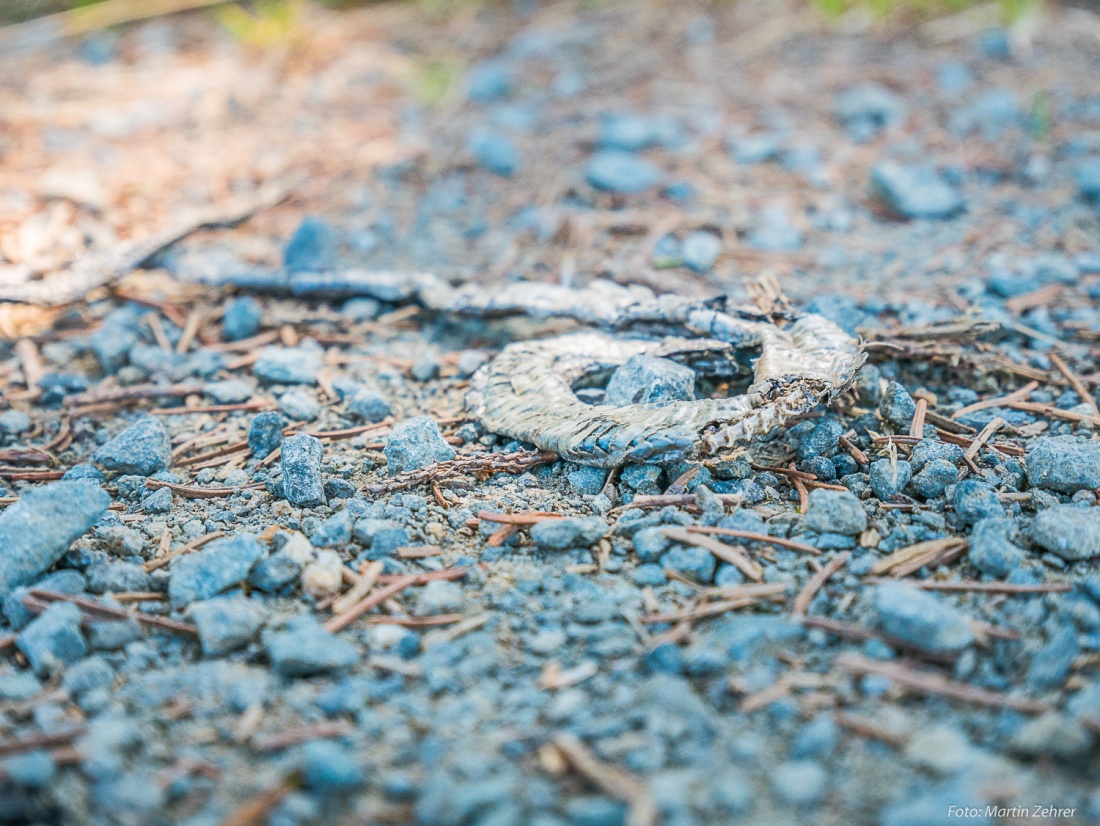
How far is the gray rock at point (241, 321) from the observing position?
2.67 m

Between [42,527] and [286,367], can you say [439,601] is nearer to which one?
[42,527]

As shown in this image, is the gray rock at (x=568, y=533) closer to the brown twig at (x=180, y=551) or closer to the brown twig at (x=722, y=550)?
the brown twig at (x=722, y=550)

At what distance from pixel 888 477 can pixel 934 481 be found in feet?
0.31

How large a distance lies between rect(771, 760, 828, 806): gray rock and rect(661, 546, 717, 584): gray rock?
0.44 m

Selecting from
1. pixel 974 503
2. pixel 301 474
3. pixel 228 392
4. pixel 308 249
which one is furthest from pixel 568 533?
pixel 308 249

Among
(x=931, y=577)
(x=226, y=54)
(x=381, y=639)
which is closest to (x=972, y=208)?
(x=931, y=577)

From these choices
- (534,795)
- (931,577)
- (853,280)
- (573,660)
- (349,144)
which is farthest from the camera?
(349,144)

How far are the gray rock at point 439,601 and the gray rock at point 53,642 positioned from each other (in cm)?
58

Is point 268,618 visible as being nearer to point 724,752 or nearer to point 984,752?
point 724,752

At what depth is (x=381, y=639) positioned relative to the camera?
59.4 inches

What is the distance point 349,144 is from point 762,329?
235 cm

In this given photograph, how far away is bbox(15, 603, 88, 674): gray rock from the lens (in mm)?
1458

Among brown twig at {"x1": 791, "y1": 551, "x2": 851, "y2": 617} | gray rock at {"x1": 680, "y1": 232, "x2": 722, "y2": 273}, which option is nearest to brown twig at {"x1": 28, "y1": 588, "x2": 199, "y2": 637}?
brown twig at {"x1": 791, "y1": 551, "x2": 851, "y2": 617}

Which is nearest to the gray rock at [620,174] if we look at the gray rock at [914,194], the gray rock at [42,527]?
the gray rock at [914,194]
